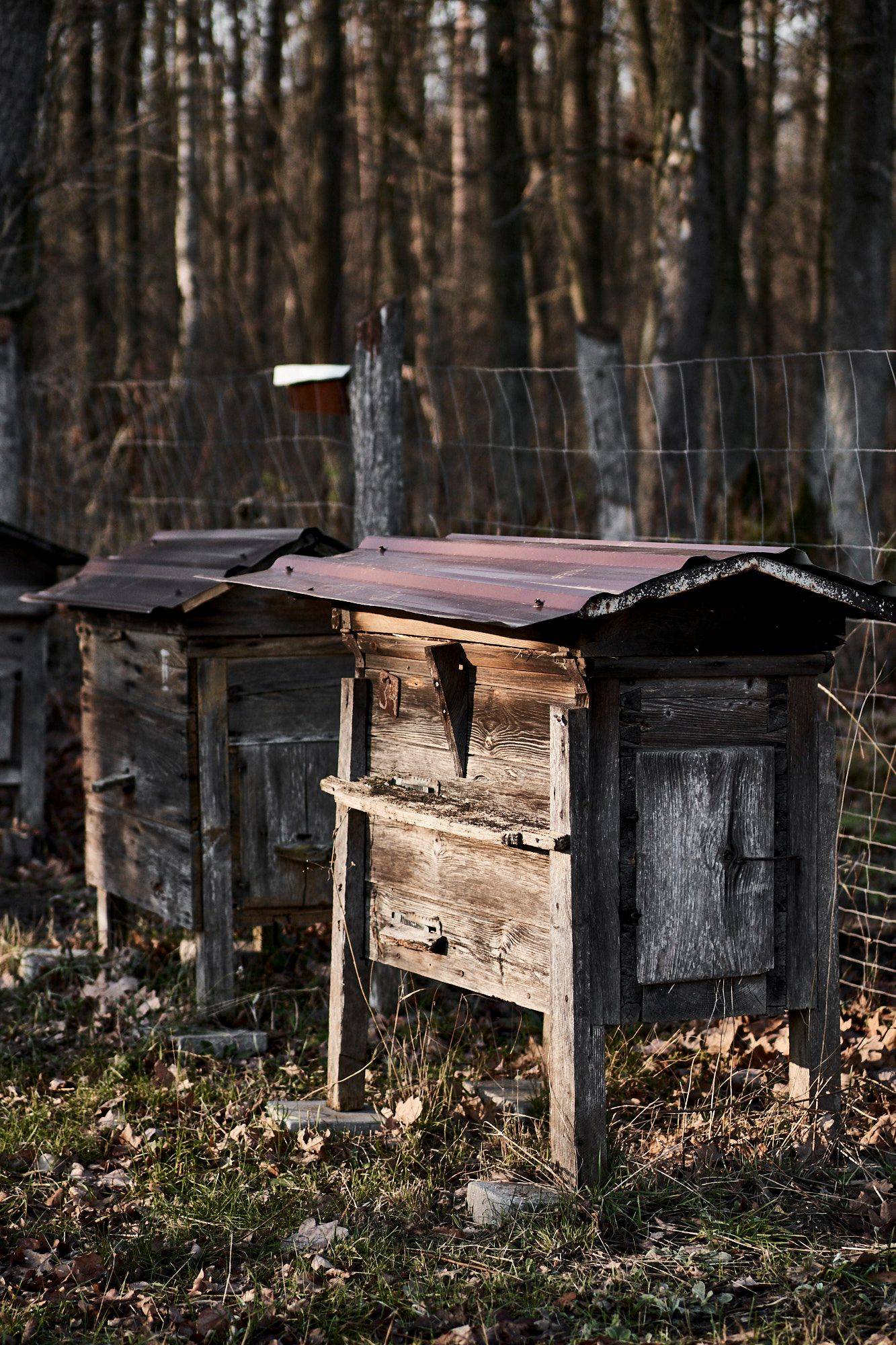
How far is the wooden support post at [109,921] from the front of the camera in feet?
20.2

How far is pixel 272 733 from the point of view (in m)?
5.41

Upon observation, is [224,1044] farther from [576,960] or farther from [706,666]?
[706,666]

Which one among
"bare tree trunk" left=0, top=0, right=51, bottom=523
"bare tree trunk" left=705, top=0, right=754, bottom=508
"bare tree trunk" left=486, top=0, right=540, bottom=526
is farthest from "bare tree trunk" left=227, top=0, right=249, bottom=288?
"bare tree trunk" left=0, top=0, right=51, bottom=523

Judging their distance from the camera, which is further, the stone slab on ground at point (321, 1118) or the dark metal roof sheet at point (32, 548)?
the dark metal roof sheet at point (32, 548)

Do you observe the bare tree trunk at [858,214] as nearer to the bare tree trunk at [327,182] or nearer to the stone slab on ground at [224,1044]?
the bare tree trunk at [327,182]

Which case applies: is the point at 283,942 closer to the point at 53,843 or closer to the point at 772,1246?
the point at 53,843

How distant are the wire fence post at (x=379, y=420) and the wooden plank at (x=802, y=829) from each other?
2.59 m

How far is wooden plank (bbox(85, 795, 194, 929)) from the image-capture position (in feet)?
17.6

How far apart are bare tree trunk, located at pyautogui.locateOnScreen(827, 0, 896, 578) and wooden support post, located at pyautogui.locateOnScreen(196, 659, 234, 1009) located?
5.86 m

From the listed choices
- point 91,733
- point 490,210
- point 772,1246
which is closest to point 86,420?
point 490,210

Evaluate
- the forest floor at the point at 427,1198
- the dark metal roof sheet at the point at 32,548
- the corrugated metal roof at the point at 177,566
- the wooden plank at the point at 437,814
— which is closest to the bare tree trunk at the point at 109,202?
the dark metal roof sheet at the point at 32,548

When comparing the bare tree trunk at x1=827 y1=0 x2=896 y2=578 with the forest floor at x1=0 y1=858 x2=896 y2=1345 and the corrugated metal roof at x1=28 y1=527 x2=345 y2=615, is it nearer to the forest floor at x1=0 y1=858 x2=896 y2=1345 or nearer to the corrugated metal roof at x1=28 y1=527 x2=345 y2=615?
the corrugated metal roof at x1=28 y1=527 x2=345 y2=615

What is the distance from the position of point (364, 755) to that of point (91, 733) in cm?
214

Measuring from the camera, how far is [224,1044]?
16.5ft
